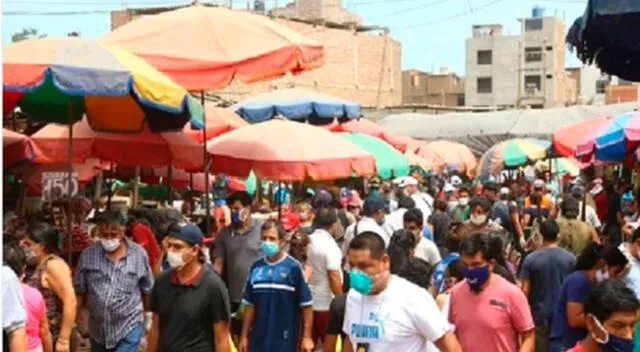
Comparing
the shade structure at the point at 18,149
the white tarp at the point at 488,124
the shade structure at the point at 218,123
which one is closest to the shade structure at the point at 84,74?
the shade structure at the point at 18,149

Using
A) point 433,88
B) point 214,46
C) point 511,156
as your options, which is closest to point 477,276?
point 214,46

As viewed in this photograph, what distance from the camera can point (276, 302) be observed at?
9227mm

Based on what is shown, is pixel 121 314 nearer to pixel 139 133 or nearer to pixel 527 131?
pixel 139 133

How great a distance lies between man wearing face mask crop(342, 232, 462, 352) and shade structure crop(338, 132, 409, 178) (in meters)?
12.4

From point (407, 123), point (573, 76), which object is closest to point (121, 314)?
point (407, 123)

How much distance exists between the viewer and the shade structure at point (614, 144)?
41.8ft

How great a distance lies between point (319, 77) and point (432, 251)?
171 feet

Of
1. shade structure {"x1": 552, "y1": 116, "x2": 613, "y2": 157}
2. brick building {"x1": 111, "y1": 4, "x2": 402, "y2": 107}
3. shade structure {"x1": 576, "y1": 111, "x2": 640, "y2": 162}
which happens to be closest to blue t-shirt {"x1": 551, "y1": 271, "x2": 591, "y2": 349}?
shade structure {"x1": 576, "y1": 111, "x2": 640, "y2": 162}

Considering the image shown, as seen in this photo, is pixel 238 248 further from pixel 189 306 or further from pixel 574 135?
pixel 574 135

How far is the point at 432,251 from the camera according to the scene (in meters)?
11.1

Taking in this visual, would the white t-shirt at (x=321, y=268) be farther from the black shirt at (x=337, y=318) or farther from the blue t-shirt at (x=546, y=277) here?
the black shirt at (x=337, y=318)

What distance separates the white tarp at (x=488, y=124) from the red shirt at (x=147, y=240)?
103 feet

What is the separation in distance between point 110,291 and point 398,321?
134 inches

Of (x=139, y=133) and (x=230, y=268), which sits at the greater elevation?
(x=139, y=133)
